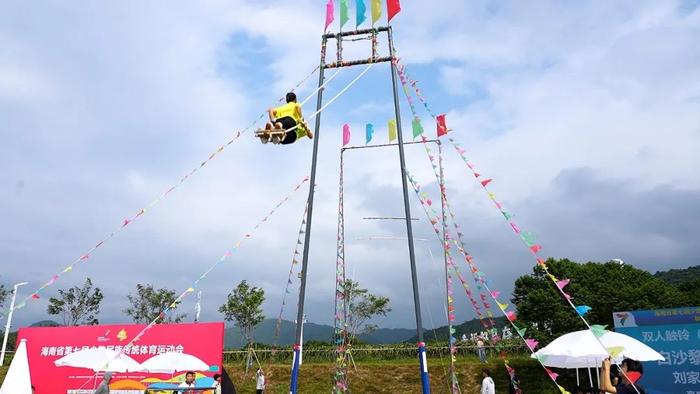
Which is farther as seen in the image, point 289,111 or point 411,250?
point 411,250

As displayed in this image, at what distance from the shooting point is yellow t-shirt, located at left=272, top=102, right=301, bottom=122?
7.75m

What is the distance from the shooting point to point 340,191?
14.7 m

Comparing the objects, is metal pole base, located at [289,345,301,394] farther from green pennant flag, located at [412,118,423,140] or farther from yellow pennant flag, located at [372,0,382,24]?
yellow pennant flag, located at [372,0,382,24]

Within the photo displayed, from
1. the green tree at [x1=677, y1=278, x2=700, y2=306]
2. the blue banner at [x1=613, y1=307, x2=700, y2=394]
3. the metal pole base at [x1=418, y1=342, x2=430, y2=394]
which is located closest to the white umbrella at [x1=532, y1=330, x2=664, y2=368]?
the metal pole base at [x1=418, y1=342, x2=430, y2=394]

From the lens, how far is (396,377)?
2197cm

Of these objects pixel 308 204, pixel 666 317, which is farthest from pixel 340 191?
pixel 666 317

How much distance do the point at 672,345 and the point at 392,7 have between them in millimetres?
12232

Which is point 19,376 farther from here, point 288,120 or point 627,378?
point 627,378

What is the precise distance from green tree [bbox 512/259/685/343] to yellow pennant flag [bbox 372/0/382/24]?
2024cm

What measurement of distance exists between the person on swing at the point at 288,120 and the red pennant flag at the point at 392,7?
2970 mm

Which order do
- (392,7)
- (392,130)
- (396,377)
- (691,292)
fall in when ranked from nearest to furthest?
(392,7), (392,130), (396,377), (691,292)

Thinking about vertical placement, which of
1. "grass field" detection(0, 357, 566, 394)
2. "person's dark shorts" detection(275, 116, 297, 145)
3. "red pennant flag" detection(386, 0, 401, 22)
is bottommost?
"grass field" detection(0, 357, 566, 394)

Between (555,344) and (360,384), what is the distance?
1191cm

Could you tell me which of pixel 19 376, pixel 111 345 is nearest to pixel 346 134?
pixel 111 345
